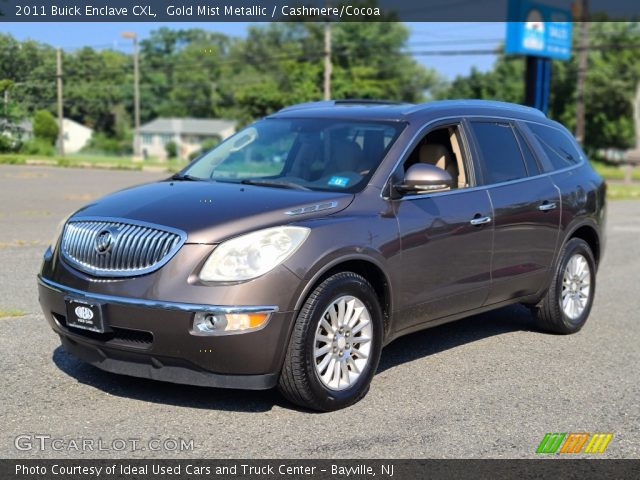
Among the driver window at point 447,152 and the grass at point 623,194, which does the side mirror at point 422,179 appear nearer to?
the driver window at point 447,152

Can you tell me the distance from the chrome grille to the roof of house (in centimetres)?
6490

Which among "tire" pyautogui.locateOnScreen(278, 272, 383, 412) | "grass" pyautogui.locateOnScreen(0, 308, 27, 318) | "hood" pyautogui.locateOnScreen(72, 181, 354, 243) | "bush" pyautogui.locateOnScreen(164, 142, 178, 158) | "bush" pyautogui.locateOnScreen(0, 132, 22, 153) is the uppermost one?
"hood" pyautogui.locateOnScreen(72, 181, 354, 243)

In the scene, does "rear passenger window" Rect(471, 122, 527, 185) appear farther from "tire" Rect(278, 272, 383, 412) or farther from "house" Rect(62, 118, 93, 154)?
"house" Rect(62, 118, 93, 154)

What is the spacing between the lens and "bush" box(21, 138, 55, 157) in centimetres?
1260

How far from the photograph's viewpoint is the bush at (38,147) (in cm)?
1260

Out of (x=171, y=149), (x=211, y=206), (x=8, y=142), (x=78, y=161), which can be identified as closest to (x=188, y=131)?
(x=171, y=149)

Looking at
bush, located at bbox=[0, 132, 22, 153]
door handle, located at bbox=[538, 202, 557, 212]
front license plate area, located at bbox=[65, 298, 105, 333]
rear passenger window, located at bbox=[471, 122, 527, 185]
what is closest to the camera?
front license plate area, located at bbox=[65, 298, 105, 333]

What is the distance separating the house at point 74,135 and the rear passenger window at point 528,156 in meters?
8.82

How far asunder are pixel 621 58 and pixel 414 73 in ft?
66.4

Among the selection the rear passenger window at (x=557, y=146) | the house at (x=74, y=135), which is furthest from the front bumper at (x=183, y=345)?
the house at (x=74, y=135)

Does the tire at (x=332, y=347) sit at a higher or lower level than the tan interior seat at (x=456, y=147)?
lower

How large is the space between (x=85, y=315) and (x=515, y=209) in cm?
337

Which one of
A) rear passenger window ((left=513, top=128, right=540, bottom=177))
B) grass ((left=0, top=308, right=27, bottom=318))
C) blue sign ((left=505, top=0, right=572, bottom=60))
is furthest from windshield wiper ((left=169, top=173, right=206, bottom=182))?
blue sign ((left=505, top=0, right=572, bottom=60))
